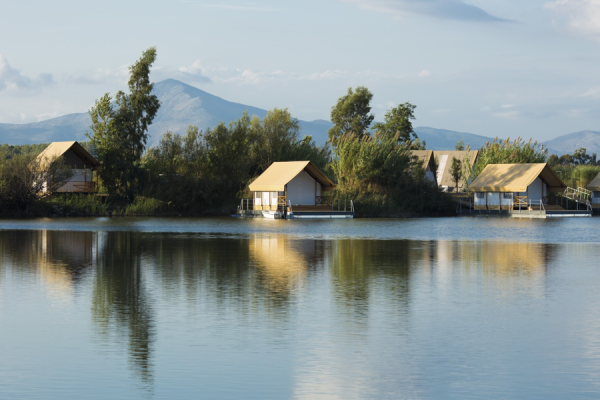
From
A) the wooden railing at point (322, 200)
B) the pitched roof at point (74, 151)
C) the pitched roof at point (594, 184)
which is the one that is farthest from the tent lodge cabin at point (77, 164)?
the pitched roof at point (594, 184)

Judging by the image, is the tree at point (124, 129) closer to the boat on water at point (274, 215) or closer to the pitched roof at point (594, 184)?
the boat on water at point (274, 215)

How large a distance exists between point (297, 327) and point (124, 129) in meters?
58.3

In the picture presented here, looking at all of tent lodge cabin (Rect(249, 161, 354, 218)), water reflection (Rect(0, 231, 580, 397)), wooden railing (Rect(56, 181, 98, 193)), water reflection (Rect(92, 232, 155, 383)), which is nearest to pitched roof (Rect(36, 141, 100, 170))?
wooden railing (Rect(56, 181, 98, 193))

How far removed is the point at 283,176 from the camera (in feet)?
216

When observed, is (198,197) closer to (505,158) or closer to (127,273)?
(505,158)

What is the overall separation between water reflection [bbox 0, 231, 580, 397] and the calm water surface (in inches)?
1.7

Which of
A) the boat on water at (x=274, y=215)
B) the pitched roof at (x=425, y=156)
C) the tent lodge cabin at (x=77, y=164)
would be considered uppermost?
the pitched roof at (x=425, y=156)

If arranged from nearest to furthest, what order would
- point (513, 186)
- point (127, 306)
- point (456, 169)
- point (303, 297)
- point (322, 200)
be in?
point (127, 306) → point (303, 297) → point (322, 200) → point (513, 186) → point (456, 169)

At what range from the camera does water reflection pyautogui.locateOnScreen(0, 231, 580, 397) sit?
9.94 metres

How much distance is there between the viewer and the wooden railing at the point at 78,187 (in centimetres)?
6950

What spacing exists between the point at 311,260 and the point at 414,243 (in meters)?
9.33

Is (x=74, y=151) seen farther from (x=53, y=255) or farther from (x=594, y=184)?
(x=594, y=184)

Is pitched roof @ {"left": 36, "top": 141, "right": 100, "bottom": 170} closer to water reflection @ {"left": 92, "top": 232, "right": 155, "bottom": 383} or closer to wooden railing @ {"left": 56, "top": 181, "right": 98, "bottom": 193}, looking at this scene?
wooden railing @ {"left": 56, "top": 181, "right": 98, "bottom": 193}

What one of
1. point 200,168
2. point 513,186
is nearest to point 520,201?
point 513,186
